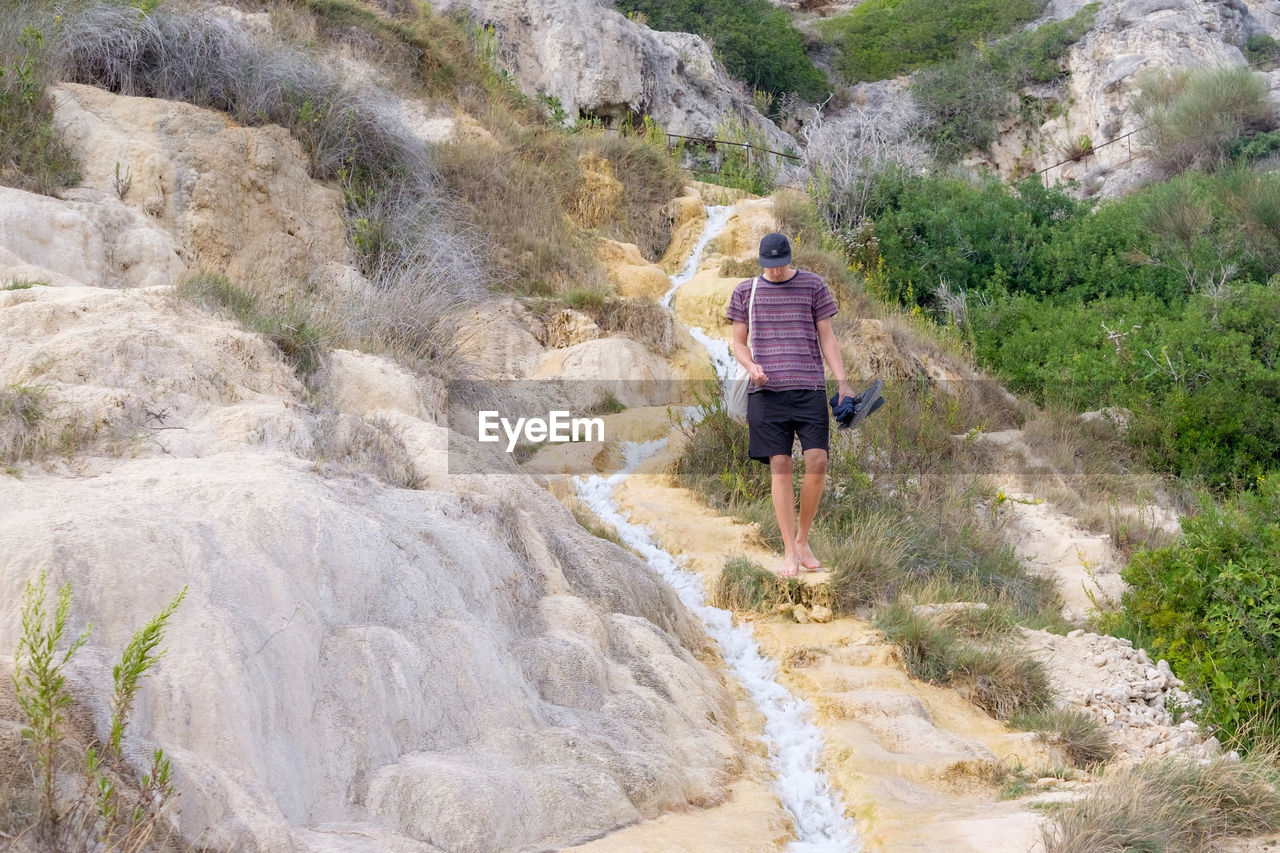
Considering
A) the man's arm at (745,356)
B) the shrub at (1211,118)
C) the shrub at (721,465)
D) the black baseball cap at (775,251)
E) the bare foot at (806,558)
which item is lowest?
the bare foot at (806,558)

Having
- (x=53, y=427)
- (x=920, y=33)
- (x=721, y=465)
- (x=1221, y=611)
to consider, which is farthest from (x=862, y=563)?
(x=920, y=33)

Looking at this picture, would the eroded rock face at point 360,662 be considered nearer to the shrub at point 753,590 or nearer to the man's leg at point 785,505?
the shrub at point 753,590

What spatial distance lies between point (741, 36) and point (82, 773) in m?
23.5

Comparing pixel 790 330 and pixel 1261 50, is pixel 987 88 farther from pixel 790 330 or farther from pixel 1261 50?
pixel 790 330

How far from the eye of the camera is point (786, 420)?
18.2ft

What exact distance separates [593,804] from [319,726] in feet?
2.80

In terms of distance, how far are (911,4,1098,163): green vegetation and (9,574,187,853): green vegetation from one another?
22894mm

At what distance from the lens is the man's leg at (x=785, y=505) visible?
18.3 ft

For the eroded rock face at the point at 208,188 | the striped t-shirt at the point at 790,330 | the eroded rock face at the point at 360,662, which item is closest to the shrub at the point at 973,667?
the eroded rock face at the point at 360,662

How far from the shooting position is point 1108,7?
23.7 m

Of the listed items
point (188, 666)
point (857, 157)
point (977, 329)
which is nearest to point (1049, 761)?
point (188, 666)

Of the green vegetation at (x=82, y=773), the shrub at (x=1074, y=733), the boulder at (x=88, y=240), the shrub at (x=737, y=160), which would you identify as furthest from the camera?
the shrub at (x=737, y=160)

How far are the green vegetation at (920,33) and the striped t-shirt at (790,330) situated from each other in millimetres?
23182

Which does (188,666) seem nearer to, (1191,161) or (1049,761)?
(1049,761)
